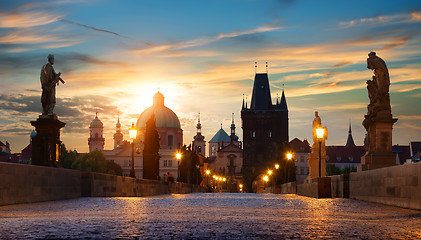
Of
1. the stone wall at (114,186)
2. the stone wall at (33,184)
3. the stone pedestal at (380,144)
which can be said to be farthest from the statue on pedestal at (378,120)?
the stone wall at (33,184)

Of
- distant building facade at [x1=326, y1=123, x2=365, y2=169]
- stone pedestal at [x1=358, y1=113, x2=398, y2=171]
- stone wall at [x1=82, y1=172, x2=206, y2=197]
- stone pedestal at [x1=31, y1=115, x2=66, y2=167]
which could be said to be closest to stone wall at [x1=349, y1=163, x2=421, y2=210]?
stone pedestal at [x1=358, y1=113, x2=398, y2=171]

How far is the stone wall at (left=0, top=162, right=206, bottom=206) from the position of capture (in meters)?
13.3

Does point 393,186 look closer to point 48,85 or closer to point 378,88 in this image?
point 378,88

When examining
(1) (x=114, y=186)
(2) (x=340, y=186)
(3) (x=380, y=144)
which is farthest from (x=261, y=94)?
(2) (x=340, y=186)

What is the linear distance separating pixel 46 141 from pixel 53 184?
4819 mm

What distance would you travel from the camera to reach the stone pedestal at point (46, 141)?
69.4ft

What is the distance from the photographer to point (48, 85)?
2136 cm

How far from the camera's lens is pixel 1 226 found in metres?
8.03

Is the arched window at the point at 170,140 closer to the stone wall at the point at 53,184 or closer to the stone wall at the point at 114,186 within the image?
the stone wall at the point at 114,186

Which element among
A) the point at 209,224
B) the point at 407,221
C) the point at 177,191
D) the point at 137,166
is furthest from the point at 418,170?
the point at 137,166

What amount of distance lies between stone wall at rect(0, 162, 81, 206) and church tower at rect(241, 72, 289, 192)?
131399 millimetres

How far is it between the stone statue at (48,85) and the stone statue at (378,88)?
35.1 feet

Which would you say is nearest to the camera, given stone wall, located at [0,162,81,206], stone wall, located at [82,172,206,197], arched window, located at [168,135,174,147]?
stone wall, located at [0,162,81,206]

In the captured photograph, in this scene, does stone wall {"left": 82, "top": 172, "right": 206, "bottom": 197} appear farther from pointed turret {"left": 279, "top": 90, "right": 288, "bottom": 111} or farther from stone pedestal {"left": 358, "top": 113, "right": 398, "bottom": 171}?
pointed turret {"left": 279, "top": 90, "right": 288, "bottom": 111}
